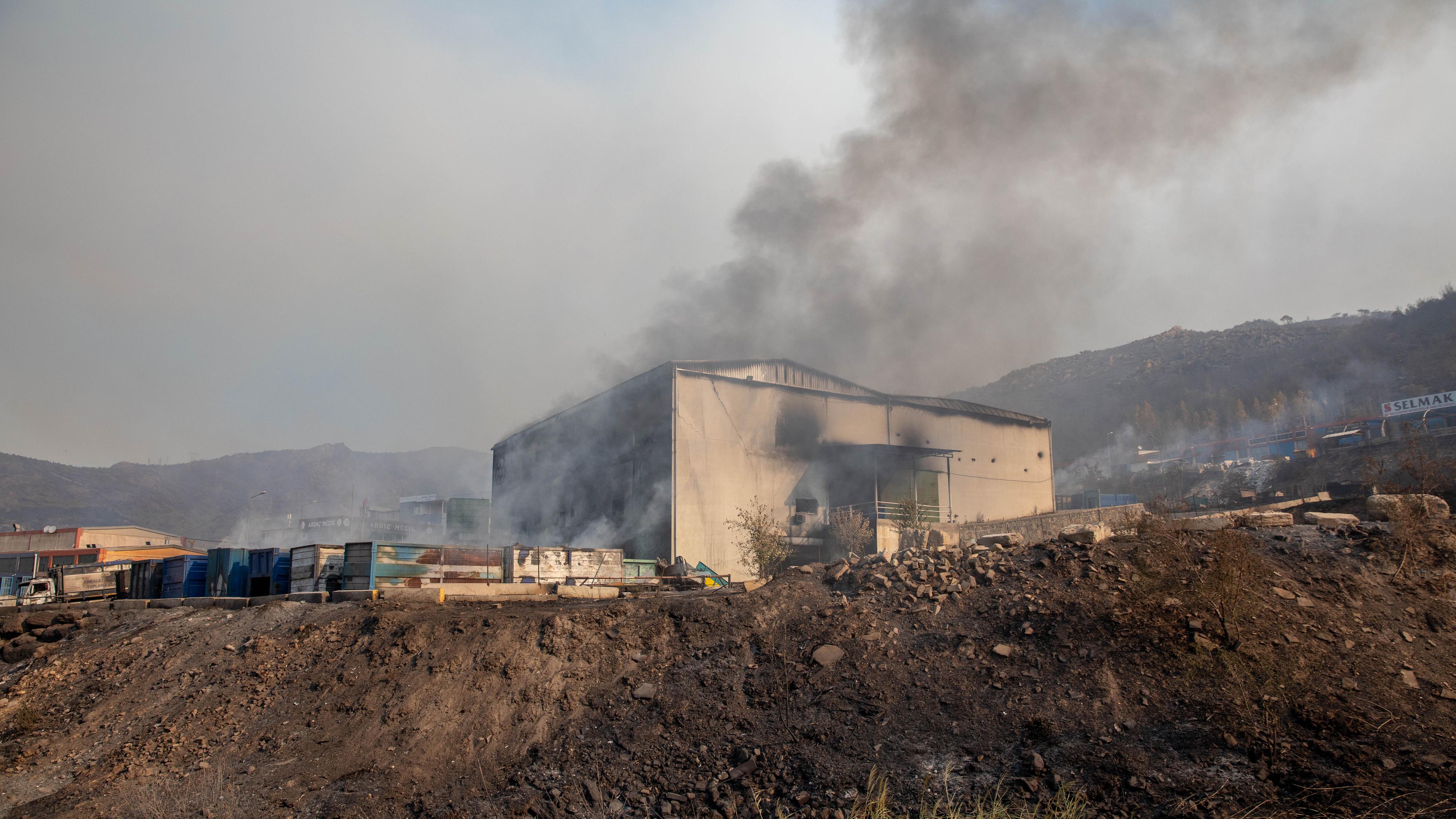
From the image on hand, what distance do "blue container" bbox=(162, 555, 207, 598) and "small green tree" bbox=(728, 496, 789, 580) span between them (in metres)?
15.1

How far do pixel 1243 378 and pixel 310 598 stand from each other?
86.2 meters

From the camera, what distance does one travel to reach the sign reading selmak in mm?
43750

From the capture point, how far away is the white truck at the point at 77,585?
73.2 feet

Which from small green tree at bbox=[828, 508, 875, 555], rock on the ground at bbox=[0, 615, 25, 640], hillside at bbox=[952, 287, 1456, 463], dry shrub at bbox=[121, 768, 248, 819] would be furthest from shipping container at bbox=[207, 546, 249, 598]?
hillside at bbox=[952, 287, 1456, 463]

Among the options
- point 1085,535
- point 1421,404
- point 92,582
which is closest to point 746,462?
point 1085,535

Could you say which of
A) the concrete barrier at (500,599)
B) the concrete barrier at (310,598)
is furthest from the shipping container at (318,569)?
the concrete barrier at (500,599)

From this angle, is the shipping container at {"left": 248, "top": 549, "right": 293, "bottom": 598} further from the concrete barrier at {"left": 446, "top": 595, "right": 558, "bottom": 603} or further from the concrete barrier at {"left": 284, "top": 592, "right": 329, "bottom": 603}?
the concrete barrier at {"left": 446, "top": 595, "right": 558, "bottom": 603}

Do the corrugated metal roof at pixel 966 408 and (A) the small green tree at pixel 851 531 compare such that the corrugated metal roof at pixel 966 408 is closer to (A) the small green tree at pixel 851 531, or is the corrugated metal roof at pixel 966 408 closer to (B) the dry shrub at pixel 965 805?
(A) the small green tree at pixel 851 531

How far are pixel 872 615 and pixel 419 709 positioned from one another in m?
5.81

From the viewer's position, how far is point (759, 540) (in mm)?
24453

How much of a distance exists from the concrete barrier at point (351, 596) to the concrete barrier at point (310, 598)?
145 millimetres

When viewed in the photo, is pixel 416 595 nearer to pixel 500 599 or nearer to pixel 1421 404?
pixel 500 599

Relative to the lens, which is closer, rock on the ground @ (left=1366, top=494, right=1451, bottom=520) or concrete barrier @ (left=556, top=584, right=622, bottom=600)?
rock on the ground @ (left=1366, top=494, right=1451, bottom=520)

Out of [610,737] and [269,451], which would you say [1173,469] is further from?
[269,451]
